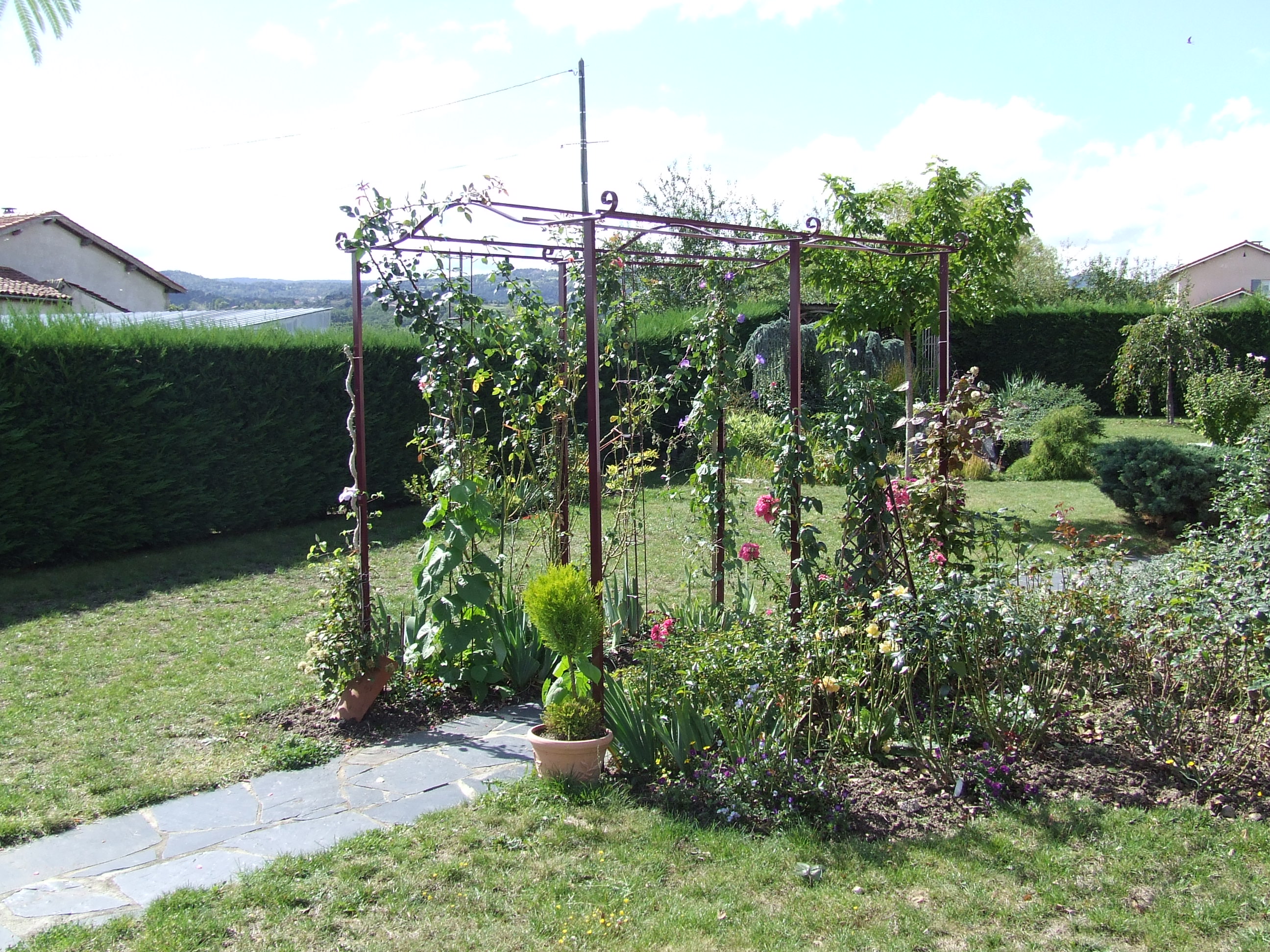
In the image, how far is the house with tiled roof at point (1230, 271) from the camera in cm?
3675

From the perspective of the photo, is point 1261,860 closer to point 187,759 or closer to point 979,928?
point 979,928

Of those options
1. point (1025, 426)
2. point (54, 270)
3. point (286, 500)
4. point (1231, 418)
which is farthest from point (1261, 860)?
point (54, 270)

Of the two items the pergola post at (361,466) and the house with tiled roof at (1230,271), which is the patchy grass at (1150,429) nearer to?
the pergola post at (361,466)

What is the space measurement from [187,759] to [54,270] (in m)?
20.9

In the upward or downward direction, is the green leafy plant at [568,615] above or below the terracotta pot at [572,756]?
above

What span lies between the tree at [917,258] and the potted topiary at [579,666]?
5.47 meters

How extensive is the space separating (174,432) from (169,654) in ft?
11.6

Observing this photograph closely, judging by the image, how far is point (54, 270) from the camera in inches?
811

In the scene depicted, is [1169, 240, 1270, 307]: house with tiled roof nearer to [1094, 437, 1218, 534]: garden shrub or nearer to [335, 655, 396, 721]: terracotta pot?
[1094, 437, 1218, 534]: garden shrub

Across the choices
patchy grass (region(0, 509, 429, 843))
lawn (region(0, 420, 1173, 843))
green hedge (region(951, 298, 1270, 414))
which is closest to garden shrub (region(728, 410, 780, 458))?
lawn (region(0, 420, 1173, 843))

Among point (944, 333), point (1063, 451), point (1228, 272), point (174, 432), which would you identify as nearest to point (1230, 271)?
point (1228, 272)

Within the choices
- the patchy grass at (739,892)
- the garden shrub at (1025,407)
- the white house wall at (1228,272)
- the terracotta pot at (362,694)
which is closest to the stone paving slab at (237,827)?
the patchy grass at (739,892)

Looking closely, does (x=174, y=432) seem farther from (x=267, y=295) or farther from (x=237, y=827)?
(x=267, y=295)

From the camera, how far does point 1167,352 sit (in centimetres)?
1638
